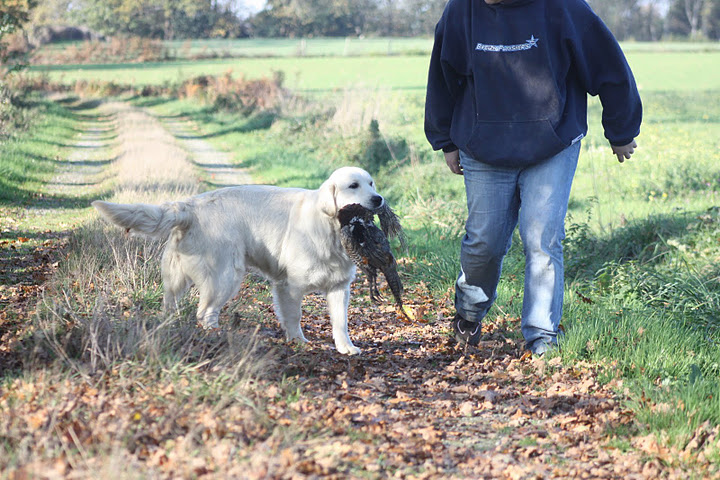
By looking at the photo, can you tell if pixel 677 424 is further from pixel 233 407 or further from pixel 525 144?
pixel 233 407

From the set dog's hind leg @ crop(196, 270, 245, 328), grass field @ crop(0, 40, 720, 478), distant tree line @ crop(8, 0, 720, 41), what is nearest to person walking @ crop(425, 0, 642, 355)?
grass field @ crop(0, 40, 720, 478)

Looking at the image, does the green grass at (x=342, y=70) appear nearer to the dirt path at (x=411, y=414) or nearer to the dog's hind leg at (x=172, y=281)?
the dirt path at (x=411, y=414)

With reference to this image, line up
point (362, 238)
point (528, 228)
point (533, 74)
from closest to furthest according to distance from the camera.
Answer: point (533, 74), point (528, 228), point (362, 238)

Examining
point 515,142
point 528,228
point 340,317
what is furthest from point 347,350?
point 515,142

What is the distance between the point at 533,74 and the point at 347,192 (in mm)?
1293

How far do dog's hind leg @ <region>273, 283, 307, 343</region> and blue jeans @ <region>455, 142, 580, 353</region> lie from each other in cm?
113

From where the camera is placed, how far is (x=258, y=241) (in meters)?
4.72

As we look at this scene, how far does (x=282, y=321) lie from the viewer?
483cm

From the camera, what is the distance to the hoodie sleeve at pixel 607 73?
4188 millimetres

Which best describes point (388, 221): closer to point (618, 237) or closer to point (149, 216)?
point (149, 216)

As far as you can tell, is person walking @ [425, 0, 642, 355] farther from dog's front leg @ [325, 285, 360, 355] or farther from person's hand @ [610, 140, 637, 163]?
dog's front leg @ [325, 285, 360, 355]

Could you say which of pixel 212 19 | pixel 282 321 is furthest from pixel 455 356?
pixel 212 19

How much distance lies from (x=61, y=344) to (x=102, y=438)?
115 centimetres

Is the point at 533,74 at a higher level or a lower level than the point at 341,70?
higher
